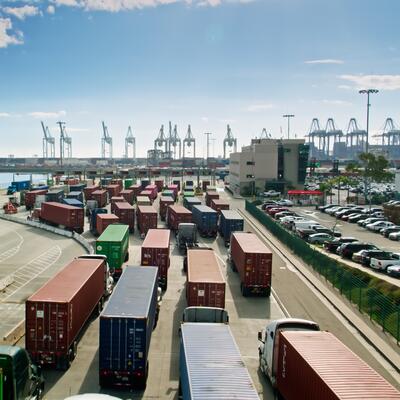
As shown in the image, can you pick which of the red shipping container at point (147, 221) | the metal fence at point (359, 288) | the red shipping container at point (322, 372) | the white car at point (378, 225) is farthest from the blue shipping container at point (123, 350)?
the white car at point (378, 225)

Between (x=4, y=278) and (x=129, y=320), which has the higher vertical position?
(x=129, y=320)

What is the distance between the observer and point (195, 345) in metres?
15.1

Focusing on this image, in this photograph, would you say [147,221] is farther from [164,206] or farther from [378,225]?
[378,225]

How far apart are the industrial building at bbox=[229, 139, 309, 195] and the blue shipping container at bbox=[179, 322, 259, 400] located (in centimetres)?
9168

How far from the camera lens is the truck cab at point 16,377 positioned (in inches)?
560

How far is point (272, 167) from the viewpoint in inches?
4269

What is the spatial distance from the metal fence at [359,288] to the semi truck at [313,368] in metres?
A: 8.54

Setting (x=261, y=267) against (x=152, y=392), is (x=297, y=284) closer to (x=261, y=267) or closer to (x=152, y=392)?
(x=261, y=267)

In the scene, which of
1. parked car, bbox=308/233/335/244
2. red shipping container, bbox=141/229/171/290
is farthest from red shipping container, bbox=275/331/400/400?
parked car, bbox=308/233/335/244

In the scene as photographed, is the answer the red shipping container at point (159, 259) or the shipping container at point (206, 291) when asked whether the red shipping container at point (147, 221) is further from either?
the shipping container at point (206, 291)

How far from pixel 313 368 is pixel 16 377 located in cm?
910

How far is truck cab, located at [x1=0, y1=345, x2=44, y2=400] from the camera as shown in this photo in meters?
14.2

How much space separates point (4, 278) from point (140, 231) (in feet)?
69.6

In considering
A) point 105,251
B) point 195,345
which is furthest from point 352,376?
point 105,251
